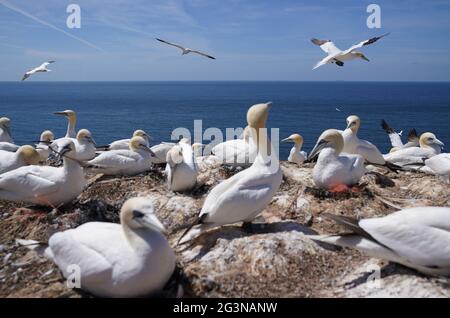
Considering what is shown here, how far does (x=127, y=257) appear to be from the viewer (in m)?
3.43

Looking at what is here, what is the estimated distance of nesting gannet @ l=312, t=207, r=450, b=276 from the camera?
144 inches

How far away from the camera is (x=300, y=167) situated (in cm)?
804

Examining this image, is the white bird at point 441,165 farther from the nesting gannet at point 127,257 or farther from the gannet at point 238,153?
the nesting gannet at point 127,257

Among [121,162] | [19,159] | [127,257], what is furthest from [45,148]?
[127,257]

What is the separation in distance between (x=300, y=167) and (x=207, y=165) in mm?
1717

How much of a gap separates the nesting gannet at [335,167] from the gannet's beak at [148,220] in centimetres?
332

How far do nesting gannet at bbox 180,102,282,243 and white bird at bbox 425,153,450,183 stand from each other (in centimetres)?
408

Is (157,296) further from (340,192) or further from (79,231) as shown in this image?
(340,192)

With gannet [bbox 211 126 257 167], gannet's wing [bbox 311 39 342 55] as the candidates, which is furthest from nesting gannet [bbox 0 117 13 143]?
gannet's wing [bbox 311 39 342 55]

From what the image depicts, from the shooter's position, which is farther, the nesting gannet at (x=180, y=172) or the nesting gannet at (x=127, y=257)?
the nesting gannet at (x=180, y=172)

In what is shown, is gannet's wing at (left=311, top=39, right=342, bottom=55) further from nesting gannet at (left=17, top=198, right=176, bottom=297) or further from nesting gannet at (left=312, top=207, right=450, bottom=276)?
nesting gannet at (left=17, top=198, right=176, bottom=297)

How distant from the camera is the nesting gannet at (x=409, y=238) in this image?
12.0 feet

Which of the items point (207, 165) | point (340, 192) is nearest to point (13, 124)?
point (207, 165)

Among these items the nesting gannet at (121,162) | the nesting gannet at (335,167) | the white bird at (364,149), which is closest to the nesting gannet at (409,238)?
the nesting gannet at (335,167)
